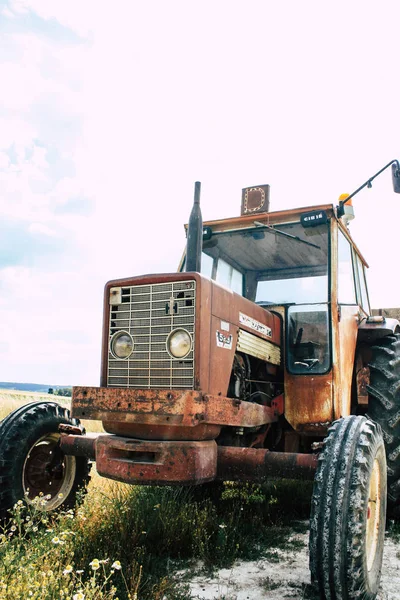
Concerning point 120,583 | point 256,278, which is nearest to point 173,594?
point 120,583

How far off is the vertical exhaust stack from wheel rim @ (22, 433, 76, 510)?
5.97 feet

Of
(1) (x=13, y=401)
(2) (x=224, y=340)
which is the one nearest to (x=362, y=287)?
(2) (x=224, y=340)

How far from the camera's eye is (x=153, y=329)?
3652mm

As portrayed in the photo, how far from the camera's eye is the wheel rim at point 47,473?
4312 millimetres

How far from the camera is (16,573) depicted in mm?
2801

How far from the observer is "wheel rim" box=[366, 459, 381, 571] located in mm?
3168

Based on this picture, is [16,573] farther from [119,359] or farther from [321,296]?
[321,296]

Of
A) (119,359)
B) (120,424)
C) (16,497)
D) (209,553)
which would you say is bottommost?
(209,553)

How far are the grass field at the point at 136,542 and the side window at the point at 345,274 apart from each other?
195 centimetres

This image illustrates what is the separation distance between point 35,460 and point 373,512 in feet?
8.39

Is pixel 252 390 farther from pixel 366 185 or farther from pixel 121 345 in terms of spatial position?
pixel 366 185

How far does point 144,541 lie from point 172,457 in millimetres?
886

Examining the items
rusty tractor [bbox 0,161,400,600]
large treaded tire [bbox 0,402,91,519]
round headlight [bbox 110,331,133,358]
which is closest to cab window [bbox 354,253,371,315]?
rusty tractor [bbox 0,161,400,600]

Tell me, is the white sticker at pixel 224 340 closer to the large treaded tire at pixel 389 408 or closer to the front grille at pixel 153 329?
the front grille at pixel 153 329
